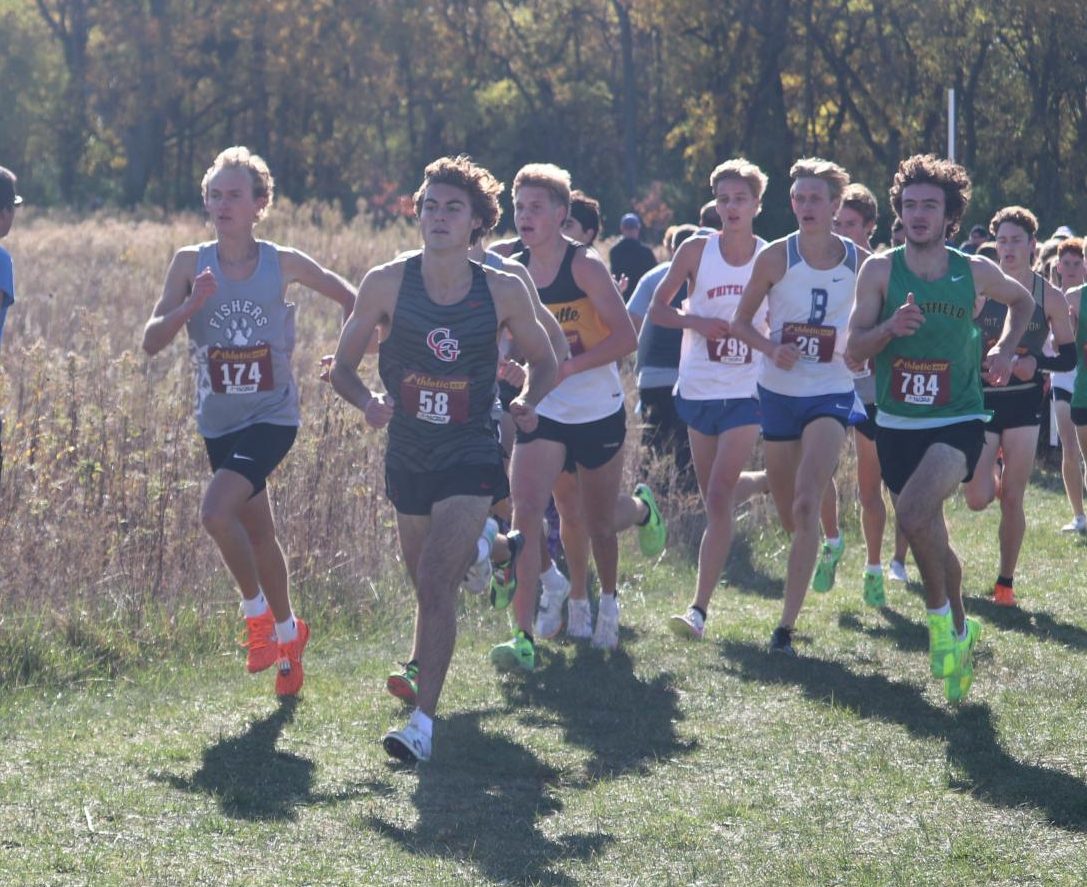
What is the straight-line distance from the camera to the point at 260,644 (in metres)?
6.89

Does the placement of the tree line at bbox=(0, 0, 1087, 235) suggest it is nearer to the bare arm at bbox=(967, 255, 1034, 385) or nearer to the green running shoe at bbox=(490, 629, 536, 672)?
the green running shoe at bbox=(490, 629, 536, 672)

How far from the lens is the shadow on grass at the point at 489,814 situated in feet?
15.9

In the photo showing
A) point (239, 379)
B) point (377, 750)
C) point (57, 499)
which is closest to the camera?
point (377, 750)

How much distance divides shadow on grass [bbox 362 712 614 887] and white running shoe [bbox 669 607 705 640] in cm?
168

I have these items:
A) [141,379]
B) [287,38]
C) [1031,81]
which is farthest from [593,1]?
[141,379]

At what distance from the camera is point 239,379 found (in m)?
6.63

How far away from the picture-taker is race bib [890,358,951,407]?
6441 millimetres

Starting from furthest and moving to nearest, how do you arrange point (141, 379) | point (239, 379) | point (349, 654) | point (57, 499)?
point (141, 379) < point (57, 499) < point (349, 654) < point (239, 379)

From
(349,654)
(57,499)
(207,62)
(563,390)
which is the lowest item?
(349,654)

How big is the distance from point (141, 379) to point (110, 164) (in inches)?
1723

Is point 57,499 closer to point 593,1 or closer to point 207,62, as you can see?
point 207,62

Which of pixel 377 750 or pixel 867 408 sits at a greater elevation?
pixel 867 408

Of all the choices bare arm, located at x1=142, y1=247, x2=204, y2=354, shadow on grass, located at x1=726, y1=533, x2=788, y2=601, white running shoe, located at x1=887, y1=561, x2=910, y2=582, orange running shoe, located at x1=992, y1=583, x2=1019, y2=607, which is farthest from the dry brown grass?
orange running shoe, located at x1=992, y1=583, x2=1019, y2=607

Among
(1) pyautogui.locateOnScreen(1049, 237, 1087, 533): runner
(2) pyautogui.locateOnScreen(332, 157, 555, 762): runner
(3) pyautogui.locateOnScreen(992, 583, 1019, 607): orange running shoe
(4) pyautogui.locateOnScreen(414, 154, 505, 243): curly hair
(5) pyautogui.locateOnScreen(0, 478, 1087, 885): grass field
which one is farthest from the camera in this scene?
(1) pyautogui.locateOnScreen(1049, 237, 1087, 533): runner
